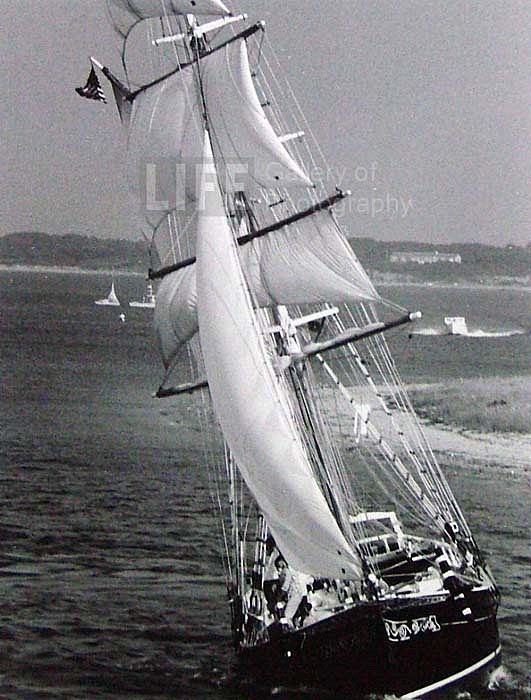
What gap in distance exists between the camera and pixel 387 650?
15.4 metres

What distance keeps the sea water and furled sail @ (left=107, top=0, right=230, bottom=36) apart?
884cm

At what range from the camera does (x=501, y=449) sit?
22516mm

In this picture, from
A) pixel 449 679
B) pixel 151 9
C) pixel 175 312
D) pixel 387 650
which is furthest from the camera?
pixel 175 312

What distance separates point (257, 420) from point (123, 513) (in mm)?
9308

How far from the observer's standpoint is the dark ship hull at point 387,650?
15.4 m

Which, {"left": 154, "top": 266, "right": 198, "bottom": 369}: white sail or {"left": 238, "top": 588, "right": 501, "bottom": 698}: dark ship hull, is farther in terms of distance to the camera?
{"left": 154, "top": 266, "right": 198, "bottom": 369}: white sail

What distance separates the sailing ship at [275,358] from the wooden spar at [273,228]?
0.11 feet

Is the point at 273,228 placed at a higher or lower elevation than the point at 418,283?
higher

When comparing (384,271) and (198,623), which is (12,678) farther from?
(384,271)

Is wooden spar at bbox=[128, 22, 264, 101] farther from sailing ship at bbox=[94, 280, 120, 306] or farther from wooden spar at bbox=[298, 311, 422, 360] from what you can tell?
sailing ship at bbox=[94, 280, 120, 306]

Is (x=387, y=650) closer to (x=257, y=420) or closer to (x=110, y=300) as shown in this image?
(x=257, y=420)

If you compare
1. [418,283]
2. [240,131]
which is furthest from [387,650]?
[418,283]

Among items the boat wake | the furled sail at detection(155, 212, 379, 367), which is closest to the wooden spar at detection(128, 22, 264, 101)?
the furled sail at detection(155, 212, 379, 367)

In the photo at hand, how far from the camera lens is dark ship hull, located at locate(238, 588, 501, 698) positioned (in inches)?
607
